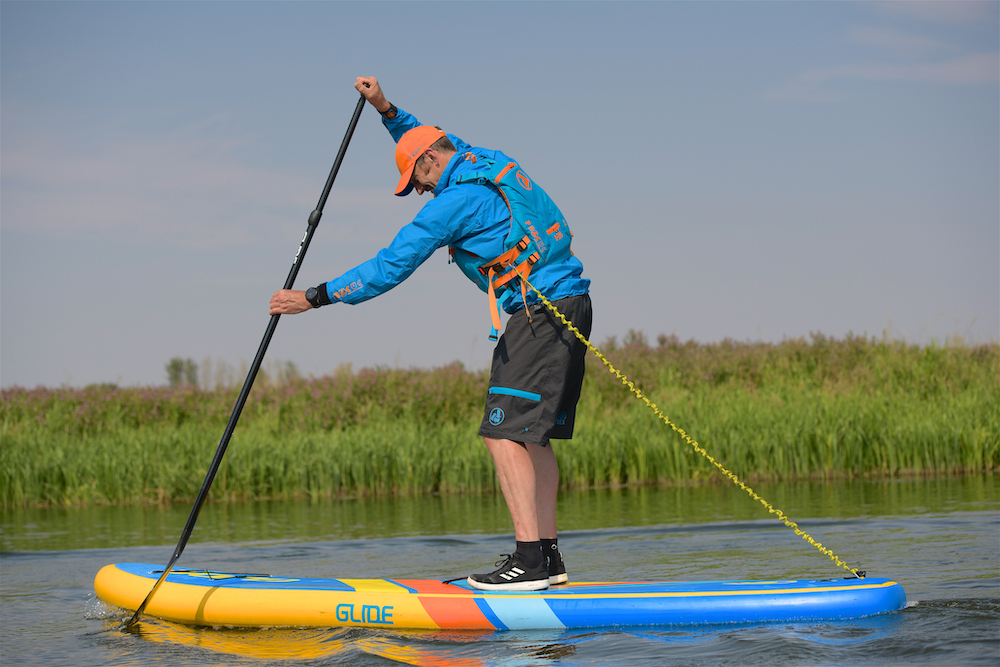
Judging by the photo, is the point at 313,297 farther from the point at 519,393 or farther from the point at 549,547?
the point at 549,547

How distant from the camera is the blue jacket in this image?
4250 millimetres

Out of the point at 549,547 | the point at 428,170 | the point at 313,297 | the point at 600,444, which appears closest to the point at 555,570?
the point at 549,547

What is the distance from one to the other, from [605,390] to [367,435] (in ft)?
15.6

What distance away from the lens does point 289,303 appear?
14.7 ft

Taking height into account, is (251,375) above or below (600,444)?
above

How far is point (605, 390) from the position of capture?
14.9 meters

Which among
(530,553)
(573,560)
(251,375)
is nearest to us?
(530,553)

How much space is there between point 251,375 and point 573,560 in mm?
2479

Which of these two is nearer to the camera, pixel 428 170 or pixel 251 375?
pixel 428 170

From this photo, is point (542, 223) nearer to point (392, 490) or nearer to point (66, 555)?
point (66, 555)

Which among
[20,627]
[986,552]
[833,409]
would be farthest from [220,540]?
[833,409]

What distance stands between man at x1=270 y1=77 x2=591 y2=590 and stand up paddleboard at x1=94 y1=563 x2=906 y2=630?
16cm

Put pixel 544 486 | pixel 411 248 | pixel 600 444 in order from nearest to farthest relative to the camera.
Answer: pixel 411 248 < pixel 544 486 < pixel 600 444

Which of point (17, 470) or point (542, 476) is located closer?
point (542, 476)
